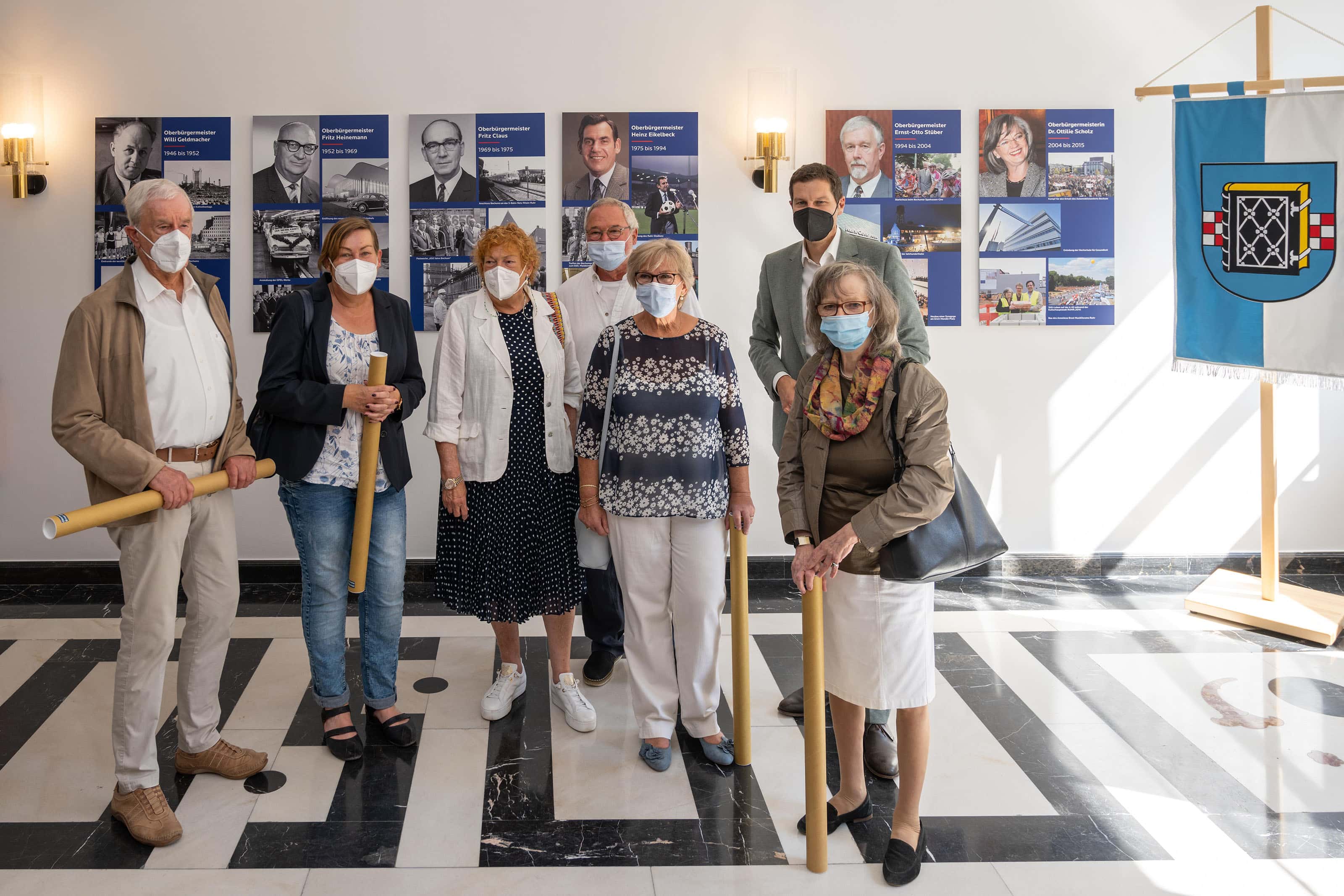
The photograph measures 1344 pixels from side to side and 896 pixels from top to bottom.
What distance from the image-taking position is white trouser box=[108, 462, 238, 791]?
283 cm

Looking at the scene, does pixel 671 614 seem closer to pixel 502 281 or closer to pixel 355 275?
pixel 502 281

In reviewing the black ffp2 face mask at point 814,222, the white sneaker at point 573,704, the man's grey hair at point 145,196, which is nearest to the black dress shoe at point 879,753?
the white sneaker at point 573,704

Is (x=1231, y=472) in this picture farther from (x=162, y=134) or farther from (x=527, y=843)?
(x=162, y=134)

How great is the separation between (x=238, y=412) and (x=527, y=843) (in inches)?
60.5

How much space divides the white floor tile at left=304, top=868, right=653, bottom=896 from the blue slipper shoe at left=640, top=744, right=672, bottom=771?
1.75 ft

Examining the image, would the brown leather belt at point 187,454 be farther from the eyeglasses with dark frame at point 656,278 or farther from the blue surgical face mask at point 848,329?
the blue surgical face mask at point 848,329

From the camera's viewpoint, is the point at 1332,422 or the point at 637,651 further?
the point at 1332,422

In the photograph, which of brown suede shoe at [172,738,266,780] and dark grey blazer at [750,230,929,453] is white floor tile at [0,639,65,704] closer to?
brown suede shoe at [172,738,266,780]

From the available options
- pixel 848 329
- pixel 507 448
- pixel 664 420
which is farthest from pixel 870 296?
pixel 507 448

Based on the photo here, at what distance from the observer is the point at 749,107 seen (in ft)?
16.7

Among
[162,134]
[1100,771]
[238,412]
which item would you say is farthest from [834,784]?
[162,134]

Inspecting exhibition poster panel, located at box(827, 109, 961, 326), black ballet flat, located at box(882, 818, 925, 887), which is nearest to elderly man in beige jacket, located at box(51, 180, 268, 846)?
black ballet flat, located at box(882, 818, 925, 887)

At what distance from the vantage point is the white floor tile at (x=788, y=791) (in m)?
2.75

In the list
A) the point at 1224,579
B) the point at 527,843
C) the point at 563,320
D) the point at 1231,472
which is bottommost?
the point at 527,843
